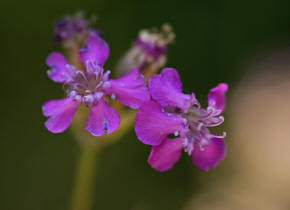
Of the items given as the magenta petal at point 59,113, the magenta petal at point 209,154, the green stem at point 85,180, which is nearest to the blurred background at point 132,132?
the green stem at point 85,180

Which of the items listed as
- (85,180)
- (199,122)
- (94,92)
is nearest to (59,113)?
(94,92)

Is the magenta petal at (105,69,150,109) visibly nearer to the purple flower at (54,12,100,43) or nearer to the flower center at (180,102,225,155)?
the flower center at (180,102,225,155)

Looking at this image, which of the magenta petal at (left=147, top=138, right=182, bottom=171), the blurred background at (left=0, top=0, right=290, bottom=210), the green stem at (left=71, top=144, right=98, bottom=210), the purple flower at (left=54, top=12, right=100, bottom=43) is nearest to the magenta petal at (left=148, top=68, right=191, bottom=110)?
the magenta petal at (left=147, top=138, right=182, bottom=171)

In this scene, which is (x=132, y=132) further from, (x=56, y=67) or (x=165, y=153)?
(x=165, y=153)

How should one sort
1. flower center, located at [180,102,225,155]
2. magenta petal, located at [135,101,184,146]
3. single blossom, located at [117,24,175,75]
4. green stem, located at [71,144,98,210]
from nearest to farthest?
magenta petal, located at [135,101,184,146] < flower center, located at [180,102,225,155] < single blossom, located at [117,24,175,75] < green stem, located at [71,144,98,210]

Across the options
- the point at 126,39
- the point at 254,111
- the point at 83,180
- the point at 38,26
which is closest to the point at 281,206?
the point at 254,111

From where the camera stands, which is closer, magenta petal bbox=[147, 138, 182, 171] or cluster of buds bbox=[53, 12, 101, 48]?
magenta petal bbox=[147, 138, 182, 171]
